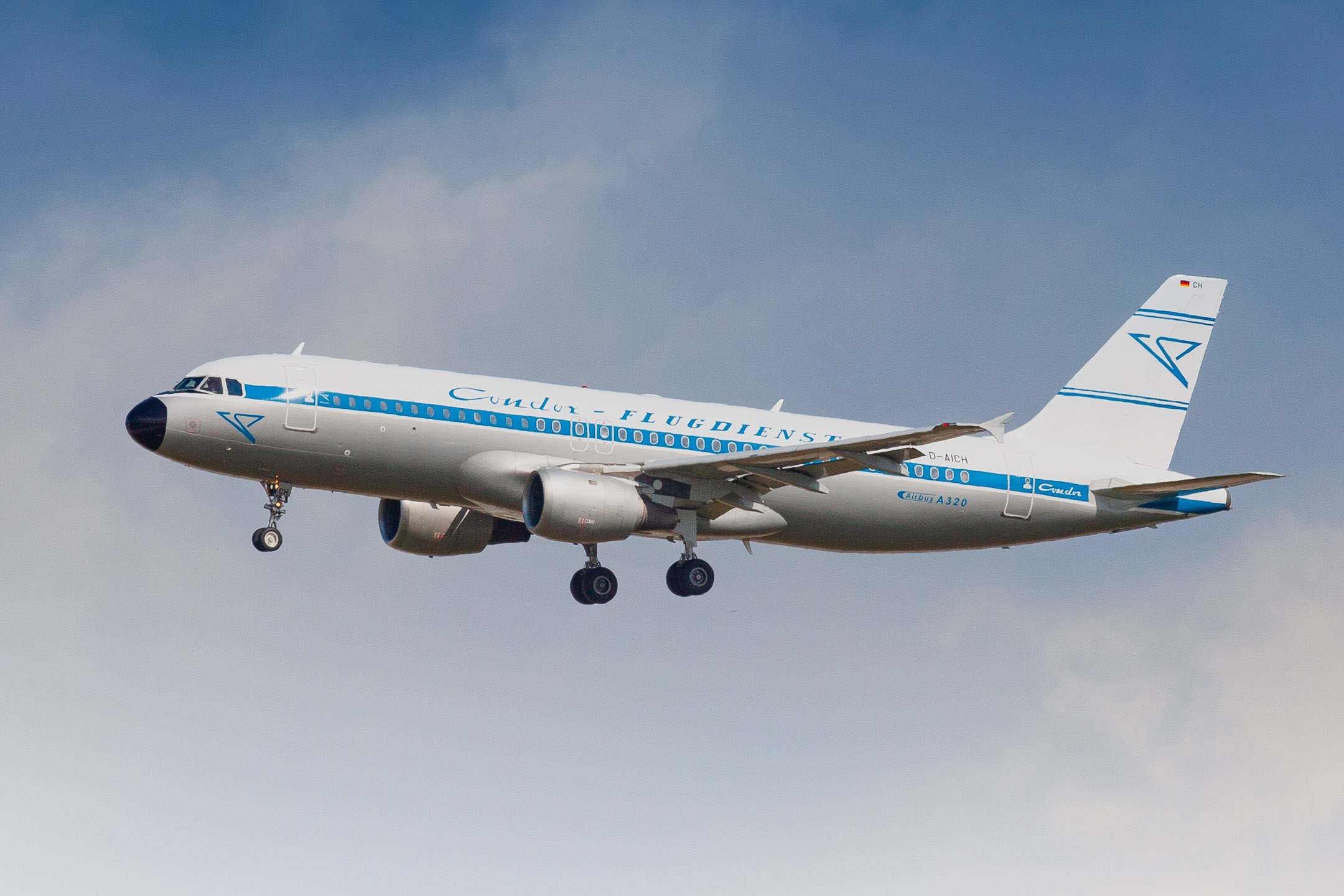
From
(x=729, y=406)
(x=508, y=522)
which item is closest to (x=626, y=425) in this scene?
(x=729, y=406)

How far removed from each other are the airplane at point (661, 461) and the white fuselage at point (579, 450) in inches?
1.8

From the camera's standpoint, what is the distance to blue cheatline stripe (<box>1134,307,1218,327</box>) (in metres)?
49.6

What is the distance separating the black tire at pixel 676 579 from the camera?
4184 cm

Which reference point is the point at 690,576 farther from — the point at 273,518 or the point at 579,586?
the point at 273,518

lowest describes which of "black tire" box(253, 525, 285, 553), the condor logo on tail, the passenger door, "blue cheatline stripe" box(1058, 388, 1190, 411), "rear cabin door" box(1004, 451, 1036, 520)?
"black tire" box(253, 525, 285, 553)

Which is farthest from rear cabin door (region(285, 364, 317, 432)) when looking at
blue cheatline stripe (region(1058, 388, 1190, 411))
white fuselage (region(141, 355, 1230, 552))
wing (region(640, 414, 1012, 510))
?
blue cheatline stripe (region(1058, 388, 1190, 411))

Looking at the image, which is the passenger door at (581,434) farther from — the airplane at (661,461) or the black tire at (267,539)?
the black tire at (267,539)

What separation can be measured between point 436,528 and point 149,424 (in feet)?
30.4

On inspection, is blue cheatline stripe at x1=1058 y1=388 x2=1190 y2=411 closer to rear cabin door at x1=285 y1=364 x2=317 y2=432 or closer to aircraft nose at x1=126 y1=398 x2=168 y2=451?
rear cabin door at x1=285 y1=364 x2=317 y2=432

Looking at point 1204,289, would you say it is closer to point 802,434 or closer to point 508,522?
point 802,434

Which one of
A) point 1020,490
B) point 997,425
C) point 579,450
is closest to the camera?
point 997,425

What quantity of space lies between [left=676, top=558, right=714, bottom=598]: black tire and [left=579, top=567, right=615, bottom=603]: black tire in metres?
1.79

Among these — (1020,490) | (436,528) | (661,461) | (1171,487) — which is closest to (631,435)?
(661,461)

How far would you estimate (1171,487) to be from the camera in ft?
144
